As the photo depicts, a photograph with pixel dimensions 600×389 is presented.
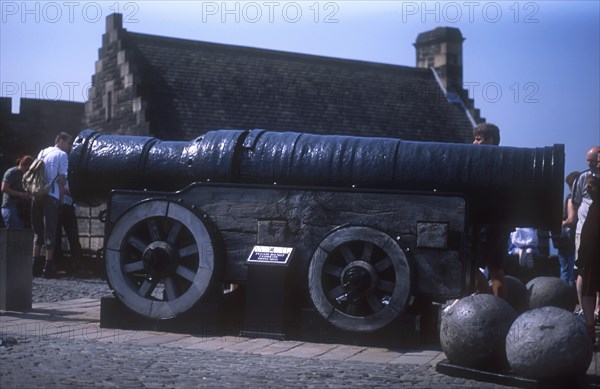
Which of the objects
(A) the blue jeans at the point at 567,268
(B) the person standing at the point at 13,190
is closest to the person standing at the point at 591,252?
(A) the blue jeans at the point at 567,268

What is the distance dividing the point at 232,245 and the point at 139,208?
0.82 meters

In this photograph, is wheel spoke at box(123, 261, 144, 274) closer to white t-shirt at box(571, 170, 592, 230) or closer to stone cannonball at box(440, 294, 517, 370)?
stone cannonball at box(440, 294, 517, 370)

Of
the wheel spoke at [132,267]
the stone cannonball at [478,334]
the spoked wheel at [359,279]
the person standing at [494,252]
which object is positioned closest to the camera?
the stone cannonball at [478,334]

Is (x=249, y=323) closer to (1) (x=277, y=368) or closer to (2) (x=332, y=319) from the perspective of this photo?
(2) (x=332, y=319)

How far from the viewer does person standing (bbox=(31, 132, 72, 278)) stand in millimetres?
13430

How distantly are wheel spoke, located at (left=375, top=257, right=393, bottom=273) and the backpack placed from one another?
22.1 ft

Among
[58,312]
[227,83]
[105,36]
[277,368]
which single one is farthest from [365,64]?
[277,368]

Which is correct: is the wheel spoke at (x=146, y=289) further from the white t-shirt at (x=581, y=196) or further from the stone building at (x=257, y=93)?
the stone building at (x=257, y=93)

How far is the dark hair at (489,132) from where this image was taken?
9094 millimetres

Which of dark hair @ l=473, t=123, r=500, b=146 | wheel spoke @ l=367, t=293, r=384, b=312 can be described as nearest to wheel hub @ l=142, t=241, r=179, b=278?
wheel spoke @ l=367, t=293, r=384, b=312

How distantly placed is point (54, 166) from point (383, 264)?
6858 mm

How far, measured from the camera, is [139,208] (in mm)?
8391

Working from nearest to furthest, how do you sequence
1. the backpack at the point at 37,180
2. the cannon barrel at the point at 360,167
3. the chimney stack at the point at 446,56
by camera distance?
the cannon barrel at the point at 360,167, the backpack at the point at 37,180, the chimney stack at the point at 446,56

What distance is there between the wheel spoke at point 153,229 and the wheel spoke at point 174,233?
0.12 metres
